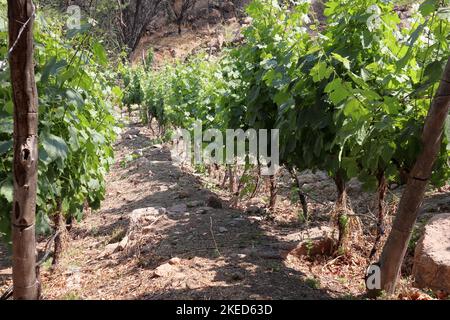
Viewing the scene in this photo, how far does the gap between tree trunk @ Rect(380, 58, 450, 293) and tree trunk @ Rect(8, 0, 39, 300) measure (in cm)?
181

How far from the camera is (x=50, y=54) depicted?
3.18 m

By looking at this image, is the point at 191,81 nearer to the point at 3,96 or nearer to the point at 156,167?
the point at 156,167

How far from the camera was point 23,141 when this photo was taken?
137 cm

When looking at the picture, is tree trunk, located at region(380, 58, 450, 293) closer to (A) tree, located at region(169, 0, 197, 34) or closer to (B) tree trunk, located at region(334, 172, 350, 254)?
(B) tree trunk, located at region(334, 172, 350, 254)

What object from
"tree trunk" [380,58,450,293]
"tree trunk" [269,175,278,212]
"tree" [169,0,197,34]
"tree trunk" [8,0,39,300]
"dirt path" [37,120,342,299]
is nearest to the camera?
"tree trunk" [8,0,39,300]

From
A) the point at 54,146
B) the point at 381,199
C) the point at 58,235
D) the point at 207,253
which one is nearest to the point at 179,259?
the point at 207,253

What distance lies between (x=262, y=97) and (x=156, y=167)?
589 cm

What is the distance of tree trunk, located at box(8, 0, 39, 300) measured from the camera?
50.8 inches

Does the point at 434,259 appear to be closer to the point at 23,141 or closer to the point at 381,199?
the point at 381,199

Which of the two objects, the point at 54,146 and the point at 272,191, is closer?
the point at 54,146

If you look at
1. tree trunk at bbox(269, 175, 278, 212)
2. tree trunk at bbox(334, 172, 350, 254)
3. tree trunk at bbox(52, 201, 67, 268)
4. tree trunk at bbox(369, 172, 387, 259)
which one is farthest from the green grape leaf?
tree trunk at bbox(269, 175, 278, 212)

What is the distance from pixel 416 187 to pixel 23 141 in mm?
1876

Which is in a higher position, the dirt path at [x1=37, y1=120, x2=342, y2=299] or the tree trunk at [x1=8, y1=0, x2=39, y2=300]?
the tree trunk at [x1=8, y1=0, x2=39, y2=300]
